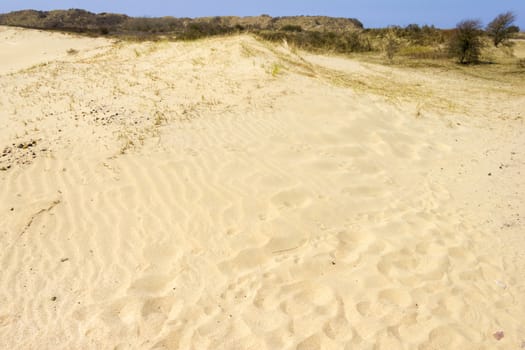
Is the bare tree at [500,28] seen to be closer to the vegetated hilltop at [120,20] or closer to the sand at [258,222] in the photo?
the sand at [258,222]

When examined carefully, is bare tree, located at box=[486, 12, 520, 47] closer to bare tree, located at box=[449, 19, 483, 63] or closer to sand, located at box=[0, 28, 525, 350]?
bare tree, located at box=[449, 19, 483, 63]

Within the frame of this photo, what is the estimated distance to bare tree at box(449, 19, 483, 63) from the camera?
12.9 metres

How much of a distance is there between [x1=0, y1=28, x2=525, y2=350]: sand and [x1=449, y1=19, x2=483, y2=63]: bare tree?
6.74 m

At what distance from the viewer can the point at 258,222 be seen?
145 inches

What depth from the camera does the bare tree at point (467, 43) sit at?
1286 cm

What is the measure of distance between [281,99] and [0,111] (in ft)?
15.7

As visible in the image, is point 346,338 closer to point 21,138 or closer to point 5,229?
point 5,229

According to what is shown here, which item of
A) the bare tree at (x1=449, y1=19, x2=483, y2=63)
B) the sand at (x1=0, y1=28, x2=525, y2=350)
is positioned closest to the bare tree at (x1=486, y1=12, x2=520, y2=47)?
the bare tree at (x1=449, y1=19, x2=483, y2=63)

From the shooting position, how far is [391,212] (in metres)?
3.94

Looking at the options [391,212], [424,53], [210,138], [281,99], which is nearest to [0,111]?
[210,138]

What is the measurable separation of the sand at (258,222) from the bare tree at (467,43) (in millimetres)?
6736

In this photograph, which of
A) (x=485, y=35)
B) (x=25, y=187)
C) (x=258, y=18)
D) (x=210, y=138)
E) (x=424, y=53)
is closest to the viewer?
(x=25, y=187)

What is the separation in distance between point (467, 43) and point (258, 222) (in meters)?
12.3

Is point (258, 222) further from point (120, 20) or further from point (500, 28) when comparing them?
point (120, 20)
